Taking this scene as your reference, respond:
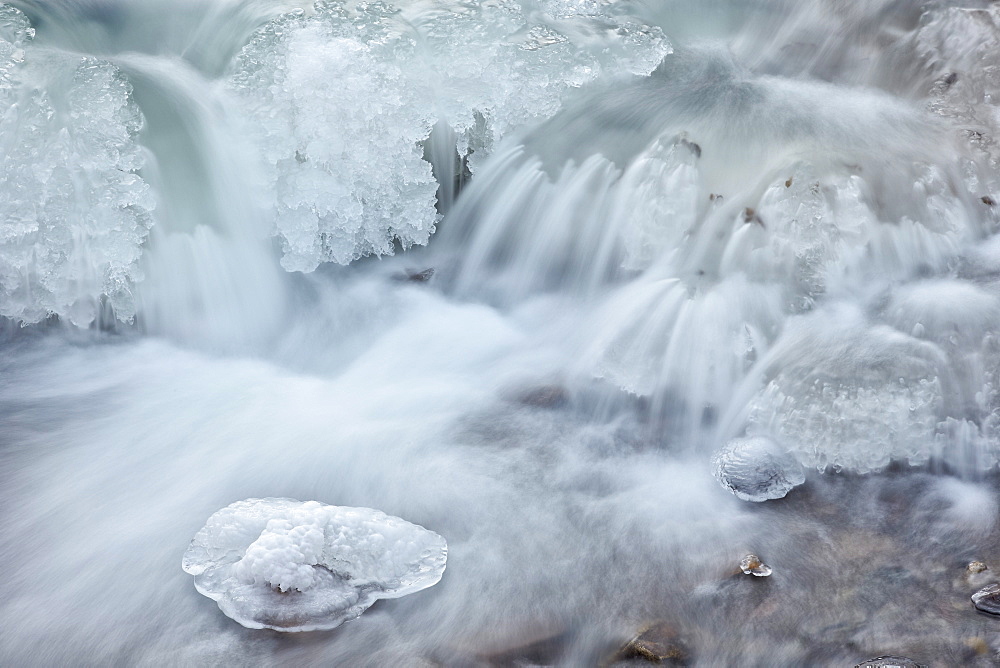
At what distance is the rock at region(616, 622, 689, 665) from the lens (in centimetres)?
287

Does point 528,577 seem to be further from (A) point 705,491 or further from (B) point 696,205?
(B) point 696,205

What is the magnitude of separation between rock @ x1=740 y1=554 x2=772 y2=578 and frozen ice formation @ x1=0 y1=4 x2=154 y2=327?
3285 mm

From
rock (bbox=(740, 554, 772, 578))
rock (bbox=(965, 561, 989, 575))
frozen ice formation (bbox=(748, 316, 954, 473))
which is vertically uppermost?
frozen ice formation (bbox=(748, 316, 954, 473))

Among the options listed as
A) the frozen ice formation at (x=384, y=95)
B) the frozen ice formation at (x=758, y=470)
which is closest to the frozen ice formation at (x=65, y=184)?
the frozen ice formation at (x=384, y=95)

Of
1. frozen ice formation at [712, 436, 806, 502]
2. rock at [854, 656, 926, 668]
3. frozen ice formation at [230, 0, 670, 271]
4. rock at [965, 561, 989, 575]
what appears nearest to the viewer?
rock at [854, 656, 926, 668]

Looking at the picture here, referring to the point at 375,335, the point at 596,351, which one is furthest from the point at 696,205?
the point at 375,335

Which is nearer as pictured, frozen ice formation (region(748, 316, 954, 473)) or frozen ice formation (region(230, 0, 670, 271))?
frozen ice formation (region(748, 316, 954, 473))

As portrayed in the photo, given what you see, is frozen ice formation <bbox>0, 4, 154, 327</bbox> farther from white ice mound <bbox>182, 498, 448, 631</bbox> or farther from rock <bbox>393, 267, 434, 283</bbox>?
white ice mound <bbox>182, 498, 448, 631</bbox>

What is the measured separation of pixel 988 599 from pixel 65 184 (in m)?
4.38

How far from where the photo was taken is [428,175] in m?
4.81

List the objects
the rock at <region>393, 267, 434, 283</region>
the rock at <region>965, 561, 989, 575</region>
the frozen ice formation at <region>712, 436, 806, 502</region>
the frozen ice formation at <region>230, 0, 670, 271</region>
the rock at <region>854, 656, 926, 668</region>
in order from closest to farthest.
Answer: the rock at <region>854, 656, 926, 668</region> < the rock at <region>965, 561, 989, 575</region> < the frozen ice formation at <region>712, 436, 806, 502</region> < the frozen ice formation at <region>230, 0, 670, 271</region> < the rock at <region>393, 267, 434, 283</region>

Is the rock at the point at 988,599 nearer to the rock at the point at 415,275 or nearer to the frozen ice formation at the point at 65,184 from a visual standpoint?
the rock at the point at 415,275

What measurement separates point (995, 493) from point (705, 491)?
1.15 m

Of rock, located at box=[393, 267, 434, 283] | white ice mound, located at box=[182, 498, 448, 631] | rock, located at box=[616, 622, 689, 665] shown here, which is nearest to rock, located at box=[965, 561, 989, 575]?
rock, located at box=[616, 622, 689, 665]
